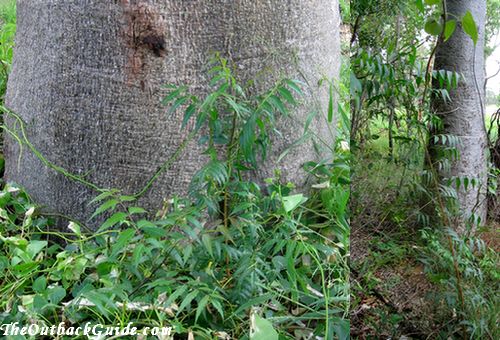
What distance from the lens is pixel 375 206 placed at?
750 mm

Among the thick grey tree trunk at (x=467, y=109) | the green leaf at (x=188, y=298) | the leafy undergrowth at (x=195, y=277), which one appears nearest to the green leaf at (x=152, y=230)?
the leafy undergrowth at (x=195, y=277)

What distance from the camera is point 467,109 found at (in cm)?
69

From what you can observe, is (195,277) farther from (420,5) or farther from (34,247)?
(420,5)

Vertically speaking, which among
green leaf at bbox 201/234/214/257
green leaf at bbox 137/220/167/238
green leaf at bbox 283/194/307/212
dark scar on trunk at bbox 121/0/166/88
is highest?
dark scar on trunk at bbox 121/0/166/88

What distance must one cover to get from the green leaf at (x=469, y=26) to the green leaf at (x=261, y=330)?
0.55 metres

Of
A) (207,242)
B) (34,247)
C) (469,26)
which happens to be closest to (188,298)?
(207,242)

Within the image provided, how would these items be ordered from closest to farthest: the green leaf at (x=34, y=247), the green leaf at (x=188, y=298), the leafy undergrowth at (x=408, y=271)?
the leafy undergrowth at (x=408, y=271) < the green leaf at (x=188, y=298) < the green leaf at (x=34, y=247)

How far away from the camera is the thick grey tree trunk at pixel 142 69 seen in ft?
4.28

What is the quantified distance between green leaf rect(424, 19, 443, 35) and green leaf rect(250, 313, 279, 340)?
1.75 ft

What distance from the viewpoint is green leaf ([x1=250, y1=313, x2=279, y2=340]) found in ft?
3.13

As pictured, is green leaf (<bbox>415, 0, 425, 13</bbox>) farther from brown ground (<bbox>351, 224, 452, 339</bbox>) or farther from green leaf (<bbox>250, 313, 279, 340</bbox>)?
green leaf (<bbox>250, 313, 279, 340</bbox>)

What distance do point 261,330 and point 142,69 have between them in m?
0.67

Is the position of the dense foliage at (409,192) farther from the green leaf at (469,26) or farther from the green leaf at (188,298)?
the green leaf at (188,298)

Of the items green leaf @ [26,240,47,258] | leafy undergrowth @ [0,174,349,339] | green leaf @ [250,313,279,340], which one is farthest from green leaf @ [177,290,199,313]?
green leaf @ [26,240,47,258]
